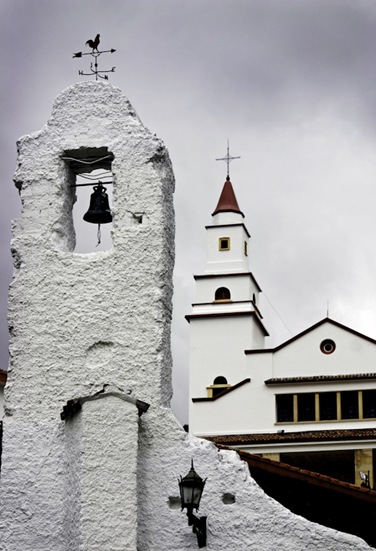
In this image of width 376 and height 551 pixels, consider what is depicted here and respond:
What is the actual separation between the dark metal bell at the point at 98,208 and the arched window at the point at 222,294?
114 ft

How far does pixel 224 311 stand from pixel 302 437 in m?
12.4

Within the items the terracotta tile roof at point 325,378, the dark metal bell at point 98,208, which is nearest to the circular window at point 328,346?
the terracotta tile roof at point 325,378

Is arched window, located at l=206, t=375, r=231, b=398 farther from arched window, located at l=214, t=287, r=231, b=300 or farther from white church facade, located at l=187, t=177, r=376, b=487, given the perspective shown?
arched window, located at l=214, t=287, r=231, b=300

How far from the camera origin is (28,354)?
11562 mm

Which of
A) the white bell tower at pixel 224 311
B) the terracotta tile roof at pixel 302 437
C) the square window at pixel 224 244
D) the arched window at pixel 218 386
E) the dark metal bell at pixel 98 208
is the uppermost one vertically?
the square window at pixel 224 244

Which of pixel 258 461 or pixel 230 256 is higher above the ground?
pixel 230 256

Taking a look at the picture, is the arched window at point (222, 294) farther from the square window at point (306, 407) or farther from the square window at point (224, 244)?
the square window at point (306, 407)

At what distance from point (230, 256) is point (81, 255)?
3731 cm

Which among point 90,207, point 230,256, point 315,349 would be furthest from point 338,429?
point 90,207

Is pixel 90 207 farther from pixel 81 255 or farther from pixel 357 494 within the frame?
pixel 357 494

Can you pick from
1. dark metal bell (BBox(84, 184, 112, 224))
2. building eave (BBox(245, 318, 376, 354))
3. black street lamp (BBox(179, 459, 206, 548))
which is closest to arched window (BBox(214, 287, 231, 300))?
building eave (BBox(245, 318, 376, 354))

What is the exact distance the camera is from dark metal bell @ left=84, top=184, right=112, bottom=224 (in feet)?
41.8

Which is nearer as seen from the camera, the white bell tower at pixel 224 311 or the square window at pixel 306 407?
the square window at pixel 306 407

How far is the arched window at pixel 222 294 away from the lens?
156 feet
